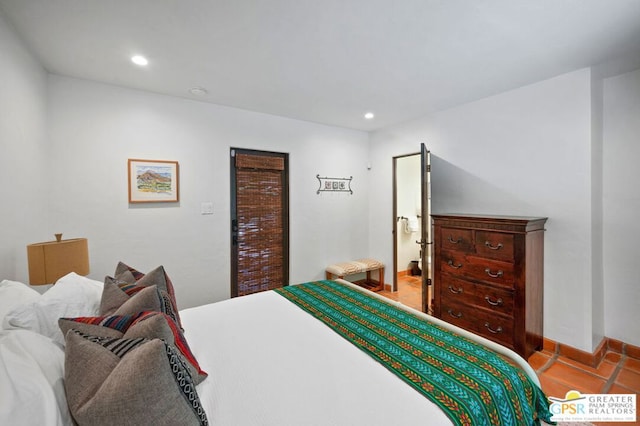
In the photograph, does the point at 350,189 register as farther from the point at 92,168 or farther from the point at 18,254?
the point at 18,254

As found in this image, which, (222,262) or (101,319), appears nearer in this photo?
(101,319)

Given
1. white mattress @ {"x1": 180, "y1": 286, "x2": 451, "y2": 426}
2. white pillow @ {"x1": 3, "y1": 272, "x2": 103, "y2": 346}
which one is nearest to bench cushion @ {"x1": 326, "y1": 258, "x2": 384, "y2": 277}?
white mattress @ {"x1": 180, "y1": 286, "x2": 451, "y2": 426}

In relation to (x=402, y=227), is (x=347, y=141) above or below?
above

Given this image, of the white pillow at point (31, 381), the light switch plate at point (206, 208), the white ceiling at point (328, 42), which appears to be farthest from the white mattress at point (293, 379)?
the white ceiling at point (328, 42)

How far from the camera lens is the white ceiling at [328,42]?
1.65 meters

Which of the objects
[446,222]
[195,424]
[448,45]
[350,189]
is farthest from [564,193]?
[195,424]

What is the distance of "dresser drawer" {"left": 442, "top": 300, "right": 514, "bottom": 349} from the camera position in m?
2.48

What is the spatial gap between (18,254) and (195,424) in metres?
2.05

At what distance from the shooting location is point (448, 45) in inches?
80.1

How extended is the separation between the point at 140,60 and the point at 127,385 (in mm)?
2457

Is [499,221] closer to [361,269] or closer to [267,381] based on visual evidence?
[361,269]

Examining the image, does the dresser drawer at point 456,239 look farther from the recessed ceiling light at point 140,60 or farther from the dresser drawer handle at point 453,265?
the recessed ceiling light at point 140,60

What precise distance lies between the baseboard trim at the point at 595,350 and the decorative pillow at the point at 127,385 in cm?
315

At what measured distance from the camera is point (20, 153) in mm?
1947
